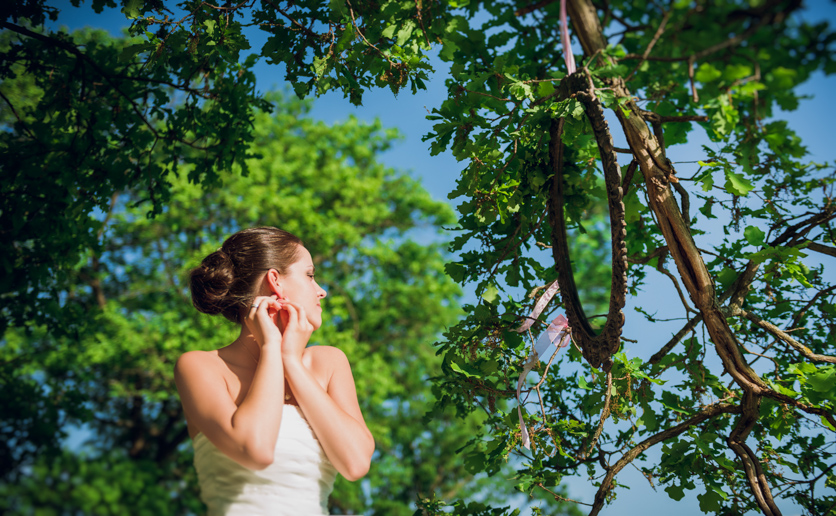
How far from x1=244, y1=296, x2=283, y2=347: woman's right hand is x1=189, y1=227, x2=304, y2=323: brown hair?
0.34 ft

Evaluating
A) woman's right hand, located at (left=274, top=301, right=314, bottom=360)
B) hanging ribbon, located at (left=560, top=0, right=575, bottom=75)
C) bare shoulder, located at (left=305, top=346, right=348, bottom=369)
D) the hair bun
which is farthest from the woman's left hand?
hanging ribbon, located at (left=560, top=0, right=575, bottom=75)

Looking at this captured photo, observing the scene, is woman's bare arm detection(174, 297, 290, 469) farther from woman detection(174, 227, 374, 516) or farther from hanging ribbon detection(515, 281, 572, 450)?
hanging ribbon detection(515, 281, 572, 450)

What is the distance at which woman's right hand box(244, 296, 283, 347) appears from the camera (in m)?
1.74

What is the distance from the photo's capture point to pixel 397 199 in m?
12.6

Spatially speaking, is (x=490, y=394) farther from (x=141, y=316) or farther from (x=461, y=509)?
(x=141, y=316)

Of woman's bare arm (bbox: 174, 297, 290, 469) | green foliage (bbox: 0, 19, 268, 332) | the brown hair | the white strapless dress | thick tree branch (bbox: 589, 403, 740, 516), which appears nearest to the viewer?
woman's bare arm (bbox: 174, 297, 290, 469)

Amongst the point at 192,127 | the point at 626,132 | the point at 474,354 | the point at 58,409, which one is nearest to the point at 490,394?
the point at 474,354

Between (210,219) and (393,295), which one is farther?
(393,295)

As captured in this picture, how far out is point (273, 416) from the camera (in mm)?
1575

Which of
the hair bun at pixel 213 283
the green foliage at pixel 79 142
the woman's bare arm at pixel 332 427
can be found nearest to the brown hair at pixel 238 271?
the hair bun at pixel 213 283

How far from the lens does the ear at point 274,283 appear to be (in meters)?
1.96

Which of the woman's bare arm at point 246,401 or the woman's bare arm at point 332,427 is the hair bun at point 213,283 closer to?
the woman's bare arm at point 246,401

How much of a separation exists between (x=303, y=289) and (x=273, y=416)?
542mm

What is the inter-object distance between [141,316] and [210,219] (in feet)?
7.78
